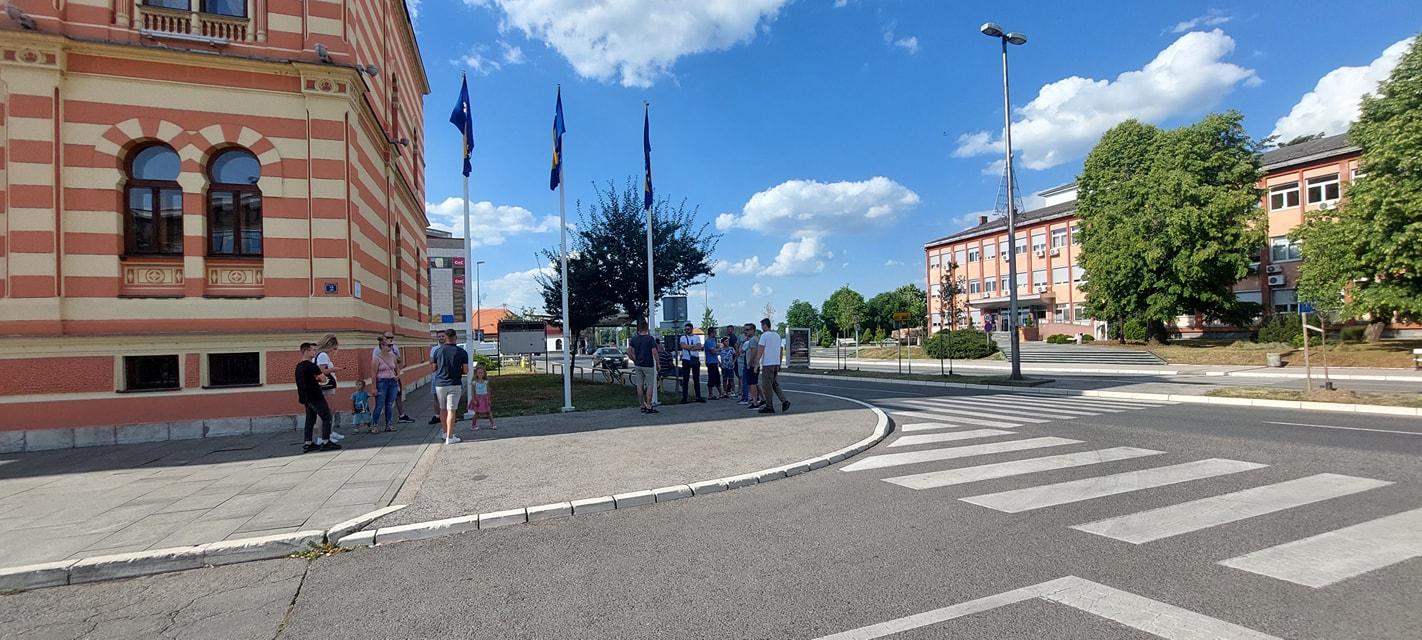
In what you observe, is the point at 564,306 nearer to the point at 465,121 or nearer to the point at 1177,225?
the point at 465,121

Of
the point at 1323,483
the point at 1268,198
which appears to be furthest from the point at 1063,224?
the point at 1323,483

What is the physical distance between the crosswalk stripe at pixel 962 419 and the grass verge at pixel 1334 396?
7.35m

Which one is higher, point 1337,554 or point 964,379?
point 1337,554

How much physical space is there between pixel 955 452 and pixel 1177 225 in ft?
117

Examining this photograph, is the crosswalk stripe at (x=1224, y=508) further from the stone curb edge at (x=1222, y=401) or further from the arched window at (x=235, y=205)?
the arched window at (x=235, y=205)

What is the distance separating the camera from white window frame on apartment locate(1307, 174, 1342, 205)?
37.3 meters

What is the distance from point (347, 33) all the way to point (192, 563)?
36.1 feet

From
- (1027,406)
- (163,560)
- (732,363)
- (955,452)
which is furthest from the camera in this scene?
(732,363)

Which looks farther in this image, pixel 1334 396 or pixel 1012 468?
pixel 1334 396

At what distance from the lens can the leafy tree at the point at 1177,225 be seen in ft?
112

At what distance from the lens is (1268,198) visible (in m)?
41.0

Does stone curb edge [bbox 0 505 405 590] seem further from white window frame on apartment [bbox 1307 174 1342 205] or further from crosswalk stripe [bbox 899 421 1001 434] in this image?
white window frame on apartment [bbox 1307 174 1342 205]

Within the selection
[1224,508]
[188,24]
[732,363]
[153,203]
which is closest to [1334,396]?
[1224,508]

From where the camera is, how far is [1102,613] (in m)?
3.39
